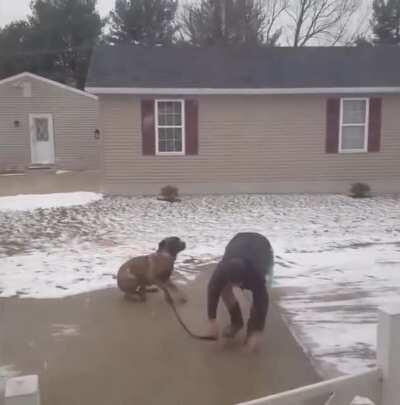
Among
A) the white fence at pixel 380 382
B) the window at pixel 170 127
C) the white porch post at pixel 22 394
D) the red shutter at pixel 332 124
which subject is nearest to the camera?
the white porch post at pixel 22 394

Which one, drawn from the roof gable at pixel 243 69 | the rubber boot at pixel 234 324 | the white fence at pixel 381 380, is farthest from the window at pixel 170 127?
the white fence at pixel 381 380

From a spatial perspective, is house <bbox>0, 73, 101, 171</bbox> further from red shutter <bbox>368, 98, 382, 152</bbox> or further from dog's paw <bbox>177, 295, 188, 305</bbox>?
dog's paw <bbox>177, 295, 188, 305</bbox>

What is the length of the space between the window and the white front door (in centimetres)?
806

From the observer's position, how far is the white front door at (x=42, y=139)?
751 inches

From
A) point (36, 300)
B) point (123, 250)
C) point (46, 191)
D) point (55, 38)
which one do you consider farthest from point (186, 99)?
point (55, 38)

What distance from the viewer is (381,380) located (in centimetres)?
223

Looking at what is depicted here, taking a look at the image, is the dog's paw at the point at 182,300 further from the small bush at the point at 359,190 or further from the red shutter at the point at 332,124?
the red shutter at the point at 332,124

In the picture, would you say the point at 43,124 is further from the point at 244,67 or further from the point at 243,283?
the point at 243,283

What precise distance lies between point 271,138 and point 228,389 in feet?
33.2

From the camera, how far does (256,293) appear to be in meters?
3.88

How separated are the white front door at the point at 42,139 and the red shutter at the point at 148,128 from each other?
26.0 ft

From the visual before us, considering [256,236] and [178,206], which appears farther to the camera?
[178,206]

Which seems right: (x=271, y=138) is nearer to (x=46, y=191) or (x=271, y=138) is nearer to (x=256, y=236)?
(x=46, y=191)

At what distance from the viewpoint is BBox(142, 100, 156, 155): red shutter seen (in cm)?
1245
